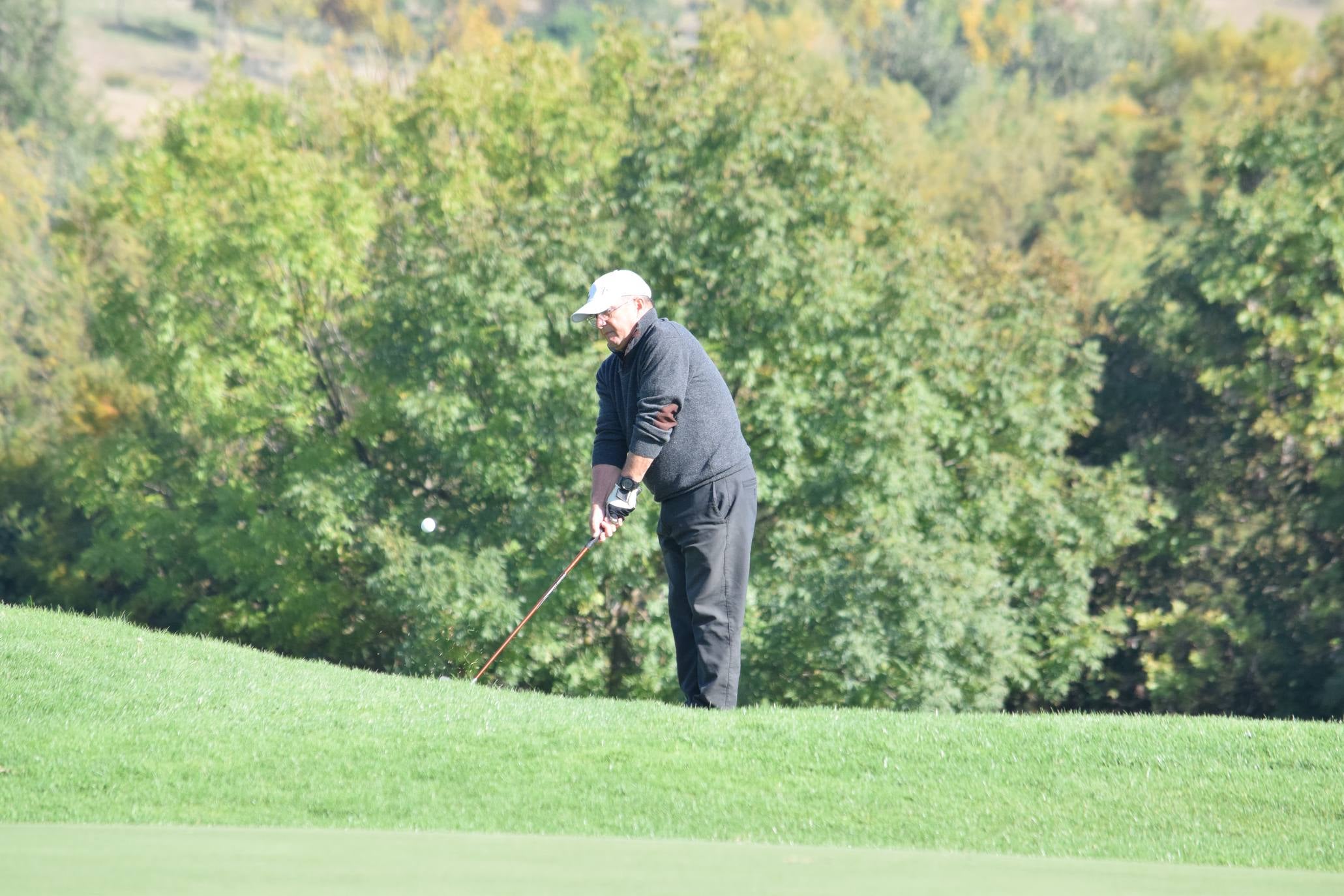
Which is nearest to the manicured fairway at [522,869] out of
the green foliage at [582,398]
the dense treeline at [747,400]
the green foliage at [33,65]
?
the dense treeline at [747,400]

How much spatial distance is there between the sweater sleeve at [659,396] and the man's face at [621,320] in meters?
0.21

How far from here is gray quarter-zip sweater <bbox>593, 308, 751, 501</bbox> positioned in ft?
26.3

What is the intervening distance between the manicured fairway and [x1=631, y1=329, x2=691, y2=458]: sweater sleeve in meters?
2.74

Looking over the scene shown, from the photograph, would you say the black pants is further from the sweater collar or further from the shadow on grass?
the shadow on grass

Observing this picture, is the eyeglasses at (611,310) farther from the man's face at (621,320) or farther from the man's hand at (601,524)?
the man's hand at (601,524)

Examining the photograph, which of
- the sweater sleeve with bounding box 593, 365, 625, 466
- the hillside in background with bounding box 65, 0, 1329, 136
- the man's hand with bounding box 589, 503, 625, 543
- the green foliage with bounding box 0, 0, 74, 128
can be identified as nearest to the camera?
the man's hand with bounding box 589, 503, 625, 543

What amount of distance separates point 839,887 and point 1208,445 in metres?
26.7

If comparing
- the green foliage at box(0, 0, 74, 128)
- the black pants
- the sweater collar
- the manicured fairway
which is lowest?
the manicured fairway

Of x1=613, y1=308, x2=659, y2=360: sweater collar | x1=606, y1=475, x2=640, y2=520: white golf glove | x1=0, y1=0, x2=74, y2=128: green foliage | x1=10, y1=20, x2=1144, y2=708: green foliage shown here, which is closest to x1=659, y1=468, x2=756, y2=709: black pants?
x1=606, y1=475, x2=640, y2=520: white golf glove

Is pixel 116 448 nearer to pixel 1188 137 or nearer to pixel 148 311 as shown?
pixel 148 311

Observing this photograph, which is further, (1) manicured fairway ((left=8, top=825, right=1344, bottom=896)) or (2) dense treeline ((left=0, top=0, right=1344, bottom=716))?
(2) dense treeline ((left=0, top=0, right=1344, bottom=716))

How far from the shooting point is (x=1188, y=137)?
165ft

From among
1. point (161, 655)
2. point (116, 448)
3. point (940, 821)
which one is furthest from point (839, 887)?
point (116, 448)

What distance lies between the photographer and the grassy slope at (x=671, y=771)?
6.45 m
